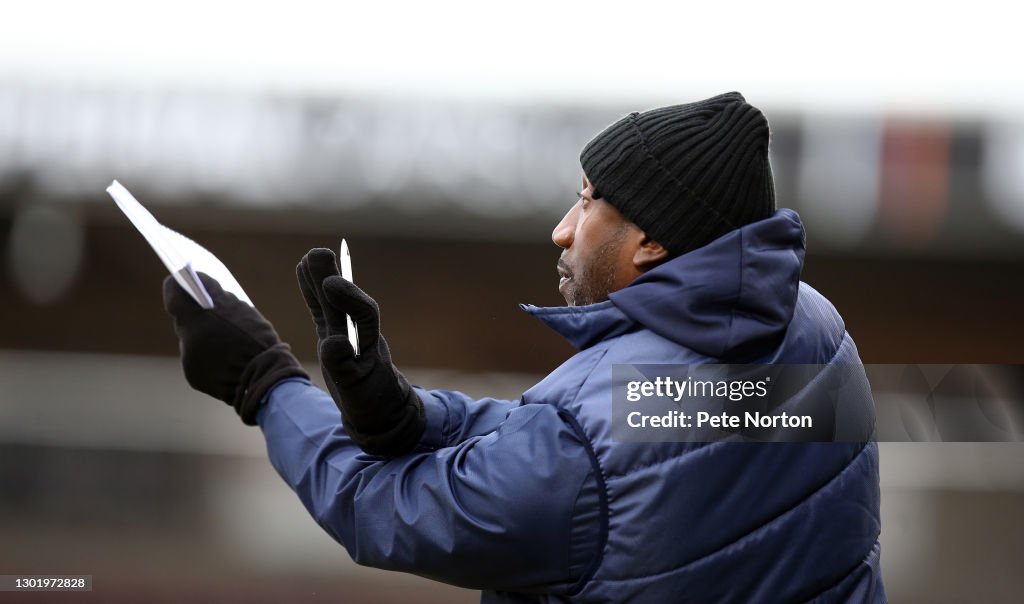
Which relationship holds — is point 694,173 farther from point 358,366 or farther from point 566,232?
point 358,366

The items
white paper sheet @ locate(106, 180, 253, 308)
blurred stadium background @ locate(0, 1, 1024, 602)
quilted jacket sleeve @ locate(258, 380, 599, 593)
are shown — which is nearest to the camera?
quilted jacket sleeve @ locate(258, 380, 599, 593)

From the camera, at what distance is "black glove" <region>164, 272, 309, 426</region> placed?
104 cm

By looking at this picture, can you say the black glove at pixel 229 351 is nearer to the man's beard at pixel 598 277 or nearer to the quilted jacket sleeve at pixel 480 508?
the quilted jacket sleeve at pixel 480 508

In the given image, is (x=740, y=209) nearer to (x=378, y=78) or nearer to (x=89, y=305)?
(x=378, y=78)

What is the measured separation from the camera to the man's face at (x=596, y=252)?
2.96 ft

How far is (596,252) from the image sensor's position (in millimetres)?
914

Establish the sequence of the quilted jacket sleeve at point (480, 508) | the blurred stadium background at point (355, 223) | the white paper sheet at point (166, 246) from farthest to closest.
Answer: the blurred stadium background at point (355, 223), the white paper sheet at point (166, 246), the quilted jacket sleeve at point (480, 508)

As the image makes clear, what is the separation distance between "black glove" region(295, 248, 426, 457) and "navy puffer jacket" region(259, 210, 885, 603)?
36 millimetres

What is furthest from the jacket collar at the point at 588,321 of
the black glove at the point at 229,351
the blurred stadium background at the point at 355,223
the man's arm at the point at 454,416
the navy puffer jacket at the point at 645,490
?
the blurred stadium background at the point at 355,223

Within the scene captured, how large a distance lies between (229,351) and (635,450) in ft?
1.66

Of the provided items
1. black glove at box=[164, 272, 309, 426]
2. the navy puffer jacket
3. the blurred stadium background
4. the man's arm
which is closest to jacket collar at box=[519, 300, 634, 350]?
the navy puffer jacket

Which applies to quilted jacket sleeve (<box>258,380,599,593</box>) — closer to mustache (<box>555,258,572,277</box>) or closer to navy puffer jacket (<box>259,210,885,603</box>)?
navy puffer jacket (<box>259,210,885,603</box>)

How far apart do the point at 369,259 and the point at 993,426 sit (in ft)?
4.26

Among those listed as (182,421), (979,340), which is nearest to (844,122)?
(979,340)
